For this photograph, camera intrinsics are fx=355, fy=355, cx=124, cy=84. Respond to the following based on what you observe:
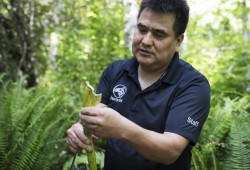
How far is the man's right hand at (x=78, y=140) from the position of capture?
6.21 feet

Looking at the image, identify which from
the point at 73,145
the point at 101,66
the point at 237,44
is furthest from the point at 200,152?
the point at 237,44

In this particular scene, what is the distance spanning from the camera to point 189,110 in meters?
2.02

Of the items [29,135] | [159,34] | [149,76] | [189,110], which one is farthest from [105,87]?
[29,135]

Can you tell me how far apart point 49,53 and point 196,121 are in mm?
8122

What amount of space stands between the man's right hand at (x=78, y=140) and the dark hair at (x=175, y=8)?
33.1 inches

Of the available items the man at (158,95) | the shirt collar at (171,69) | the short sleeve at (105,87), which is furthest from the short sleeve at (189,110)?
the short sleeve at (105,87)

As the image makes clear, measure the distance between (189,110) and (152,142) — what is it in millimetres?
382

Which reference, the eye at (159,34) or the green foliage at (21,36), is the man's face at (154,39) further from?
the green foliage at (21,36)

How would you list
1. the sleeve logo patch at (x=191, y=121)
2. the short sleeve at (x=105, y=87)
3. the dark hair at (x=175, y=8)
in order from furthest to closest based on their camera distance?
the short sleeve at (x=105, y=87) < the dark hair at (x=175, y=8) < the sleeve logo patch at (x=191, y=121)

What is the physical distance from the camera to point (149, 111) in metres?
2.20

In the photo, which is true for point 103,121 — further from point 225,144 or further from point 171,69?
point 225,144

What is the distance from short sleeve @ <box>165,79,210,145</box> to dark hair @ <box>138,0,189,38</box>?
376 mm

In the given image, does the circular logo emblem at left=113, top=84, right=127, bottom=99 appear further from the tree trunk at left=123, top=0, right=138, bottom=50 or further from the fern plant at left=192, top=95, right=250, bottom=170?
the tree trunk at left=123, top=0, right=138, bottom=50

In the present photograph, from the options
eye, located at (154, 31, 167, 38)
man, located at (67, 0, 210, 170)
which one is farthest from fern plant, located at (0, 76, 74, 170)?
eye, located at (154, 31, 167, 38)
